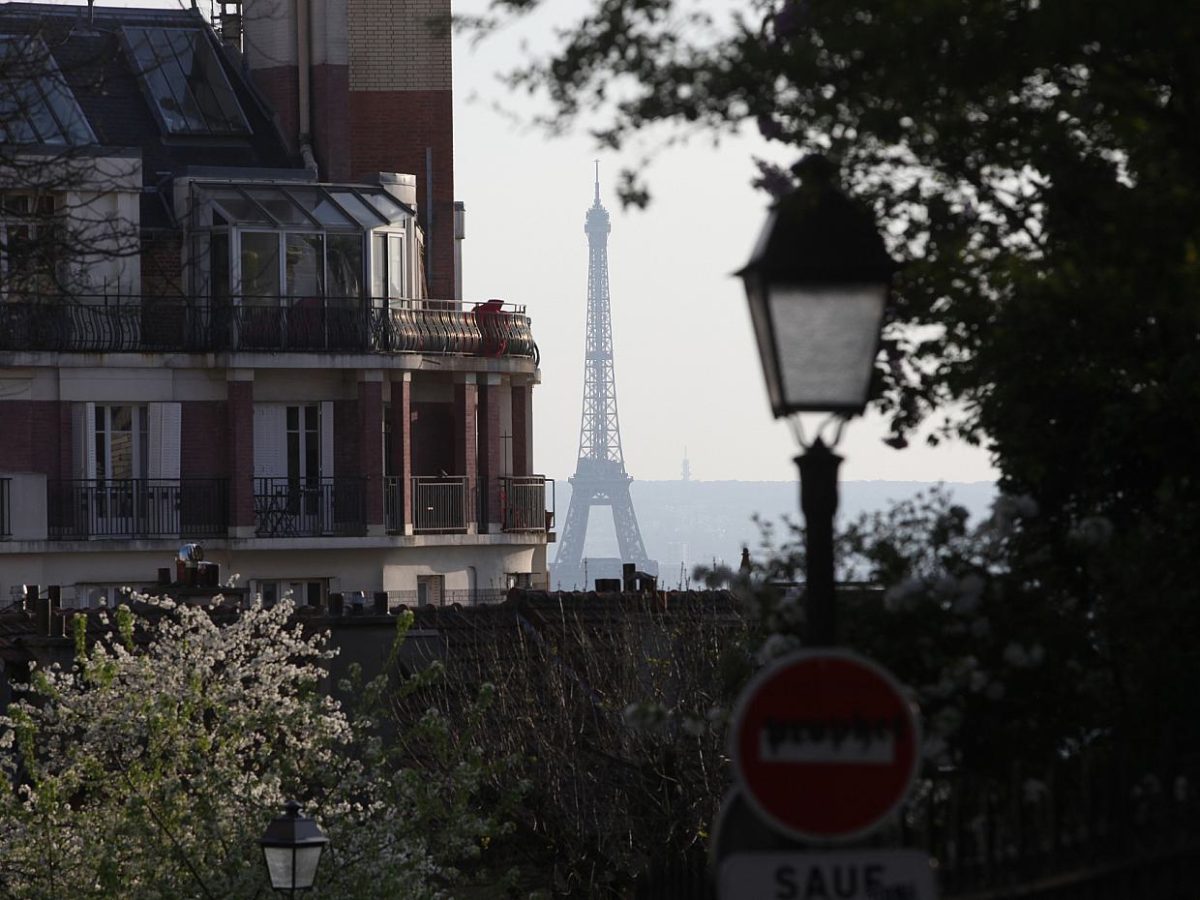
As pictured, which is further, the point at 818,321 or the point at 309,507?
the point at 309,507

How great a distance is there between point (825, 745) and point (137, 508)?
4488 centimetres

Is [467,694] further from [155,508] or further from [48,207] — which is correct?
[155,508]

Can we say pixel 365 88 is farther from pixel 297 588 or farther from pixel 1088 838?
pixel 1088 838

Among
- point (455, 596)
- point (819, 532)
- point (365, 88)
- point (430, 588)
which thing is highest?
point (365, 88)

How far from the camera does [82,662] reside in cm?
2117

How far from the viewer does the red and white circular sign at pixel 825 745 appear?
673 cm

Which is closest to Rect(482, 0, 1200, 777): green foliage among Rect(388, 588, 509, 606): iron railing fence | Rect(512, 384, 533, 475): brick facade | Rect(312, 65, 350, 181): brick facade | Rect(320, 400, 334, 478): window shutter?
Rect(388, 588, 509, 606): iron railing fence

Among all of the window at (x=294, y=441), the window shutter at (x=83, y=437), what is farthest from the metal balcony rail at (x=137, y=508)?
the window at (x=294, y=441)

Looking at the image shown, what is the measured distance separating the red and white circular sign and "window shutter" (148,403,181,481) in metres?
44.9

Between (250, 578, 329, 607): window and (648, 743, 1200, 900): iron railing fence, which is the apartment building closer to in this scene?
(250, 578, 329, 607): window

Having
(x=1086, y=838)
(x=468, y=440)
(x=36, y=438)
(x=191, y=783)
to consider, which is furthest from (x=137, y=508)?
(x=1086, y=838)

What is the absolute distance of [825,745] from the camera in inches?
267

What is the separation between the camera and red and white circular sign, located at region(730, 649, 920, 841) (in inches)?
265

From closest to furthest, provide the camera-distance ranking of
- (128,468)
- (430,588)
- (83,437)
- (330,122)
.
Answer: (83,437), (128,468), (430,588), (330,122)
